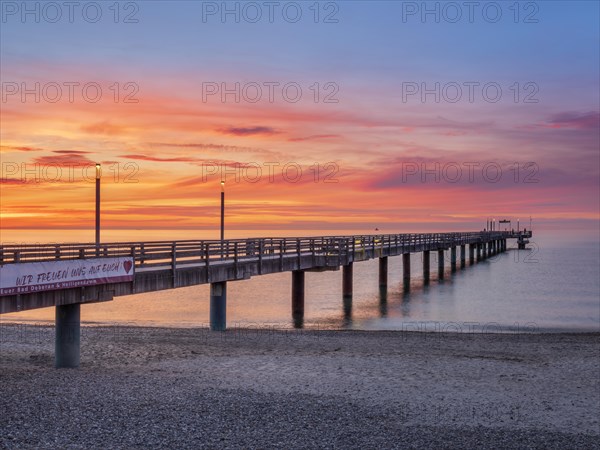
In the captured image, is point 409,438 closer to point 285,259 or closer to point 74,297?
point 74,297

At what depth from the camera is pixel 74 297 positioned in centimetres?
1722

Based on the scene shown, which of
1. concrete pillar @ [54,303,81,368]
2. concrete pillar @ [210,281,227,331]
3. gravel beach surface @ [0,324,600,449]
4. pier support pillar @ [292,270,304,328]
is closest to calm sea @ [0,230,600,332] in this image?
pier support pillar @ [292,270,304,328]

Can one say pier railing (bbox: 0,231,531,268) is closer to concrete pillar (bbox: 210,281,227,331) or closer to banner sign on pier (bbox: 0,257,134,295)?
banner sign on pier (bbox: 0,257,134,295)

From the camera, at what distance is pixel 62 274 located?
16609mm

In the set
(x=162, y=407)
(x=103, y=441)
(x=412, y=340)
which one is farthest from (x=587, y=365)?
(x=103, y=441)

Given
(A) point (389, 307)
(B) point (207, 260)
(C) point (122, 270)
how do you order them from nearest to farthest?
1. (C) point (122, 270)
2. (B) point (207, 260)
3. (A) point (389, 307)

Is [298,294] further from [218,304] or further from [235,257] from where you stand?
[235,257]

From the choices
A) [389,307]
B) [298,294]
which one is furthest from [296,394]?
[389,307]

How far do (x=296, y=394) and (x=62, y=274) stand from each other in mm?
6903

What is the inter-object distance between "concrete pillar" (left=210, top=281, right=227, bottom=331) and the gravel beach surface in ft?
9.75

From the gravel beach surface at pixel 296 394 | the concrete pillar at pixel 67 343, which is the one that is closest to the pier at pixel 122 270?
the concrete pillar at pixel 67 343

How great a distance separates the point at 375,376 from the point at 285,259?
14.4m

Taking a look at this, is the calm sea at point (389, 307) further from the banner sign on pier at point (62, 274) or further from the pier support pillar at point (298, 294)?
the banner sign on pier at point (62, 274)

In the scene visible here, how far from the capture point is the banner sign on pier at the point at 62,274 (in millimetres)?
15227
